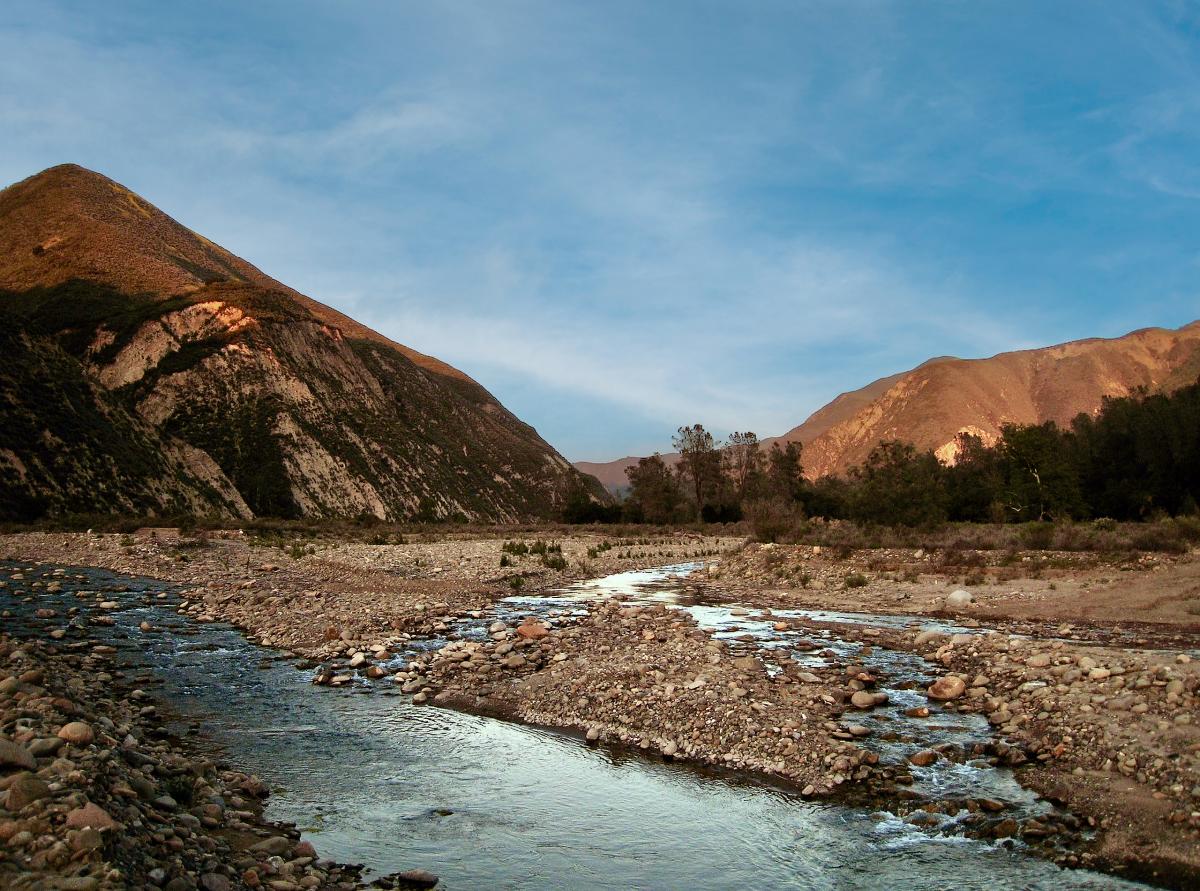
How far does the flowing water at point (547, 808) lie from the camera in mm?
6742

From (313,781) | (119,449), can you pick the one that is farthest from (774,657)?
(119,449)

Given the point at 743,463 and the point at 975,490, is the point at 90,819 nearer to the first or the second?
the point at 975,490

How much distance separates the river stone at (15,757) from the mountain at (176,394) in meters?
53.1

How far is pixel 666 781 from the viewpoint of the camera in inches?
356

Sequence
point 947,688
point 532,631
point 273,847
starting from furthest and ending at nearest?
point 532,631, point 947,688, point 273,847

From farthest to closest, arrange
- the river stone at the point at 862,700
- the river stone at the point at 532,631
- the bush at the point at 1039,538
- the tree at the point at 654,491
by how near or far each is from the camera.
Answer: the tree at the point at 654,491 < the bush at the point at 1039,538 < the river stone at the point at 532,631 < the river stone at the point at 862,700

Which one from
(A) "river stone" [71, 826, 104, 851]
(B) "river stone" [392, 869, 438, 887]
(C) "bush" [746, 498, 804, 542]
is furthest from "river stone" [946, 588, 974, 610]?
(A) "river stone" [71, 826, 104, 851]

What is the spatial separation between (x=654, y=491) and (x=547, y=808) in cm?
8042

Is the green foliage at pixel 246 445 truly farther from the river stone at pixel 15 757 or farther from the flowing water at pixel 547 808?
the river stone at pixel 15 757

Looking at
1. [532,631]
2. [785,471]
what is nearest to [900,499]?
[532,631]

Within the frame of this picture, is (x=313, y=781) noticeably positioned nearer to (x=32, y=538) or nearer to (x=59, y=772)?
(x=59, y=772)

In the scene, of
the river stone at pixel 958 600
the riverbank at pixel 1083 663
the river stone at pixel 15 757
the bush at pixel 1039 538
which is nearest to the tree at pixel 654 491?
the bush at pixel 1039 538

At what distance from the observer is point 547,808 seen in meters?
8.27

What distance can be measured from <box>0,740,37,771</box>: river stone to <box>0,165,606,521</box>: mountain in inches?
2090
